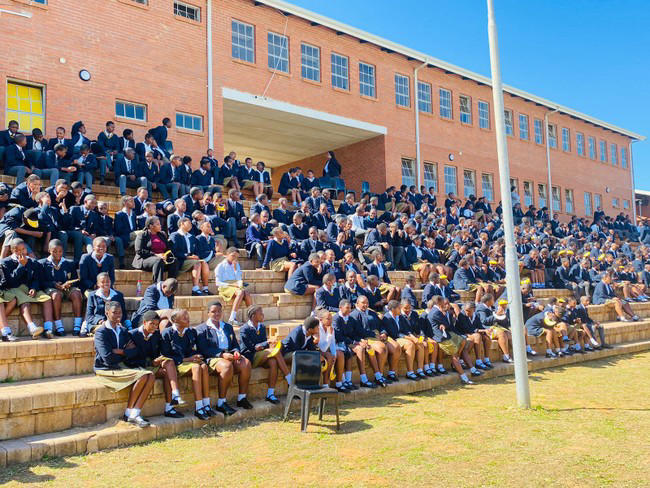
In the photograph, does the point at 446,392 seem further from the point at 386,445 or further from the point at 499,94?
the point at 499,94

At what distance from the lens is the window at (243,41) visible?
18344mm

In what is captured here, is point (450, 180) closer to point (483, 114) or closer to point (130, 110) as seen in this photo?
point (483, 114)

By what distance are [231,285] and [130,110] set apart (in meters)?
8.63

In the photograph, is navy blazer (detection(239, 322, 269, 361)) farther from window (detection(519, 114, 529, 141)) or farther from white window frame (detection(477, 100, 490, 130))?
window (detection(519, 114, 529, 141))

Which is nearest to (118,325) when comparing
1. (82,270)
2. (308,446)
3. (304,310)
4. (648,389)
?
(82,270)

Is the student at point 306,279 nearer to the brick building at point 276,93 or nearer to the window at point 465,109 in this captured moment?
the brick building at point 276,93

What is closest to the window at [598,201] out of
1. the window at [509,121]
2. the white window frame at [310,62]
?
the window at [509,121]

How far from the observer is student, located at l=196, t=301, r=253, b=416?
24.2 ft

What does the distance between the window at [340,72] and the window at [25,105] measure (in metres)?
10.2

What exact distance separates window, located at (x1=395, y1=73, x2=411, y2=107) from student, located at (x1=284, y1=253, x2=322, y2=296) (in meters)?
13.8

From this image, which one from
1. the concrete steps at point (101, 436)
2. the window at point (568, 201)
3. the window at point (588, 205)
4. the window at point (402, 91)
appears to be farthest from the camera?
the window at point (588, 205)

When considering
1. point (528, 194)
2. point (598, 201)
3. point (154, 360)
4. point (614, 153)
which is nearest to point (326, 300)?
point (154, 360)

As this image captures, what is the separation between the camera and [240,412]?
24.3 ft

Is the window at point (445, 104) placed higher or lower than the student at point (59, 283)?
higher
